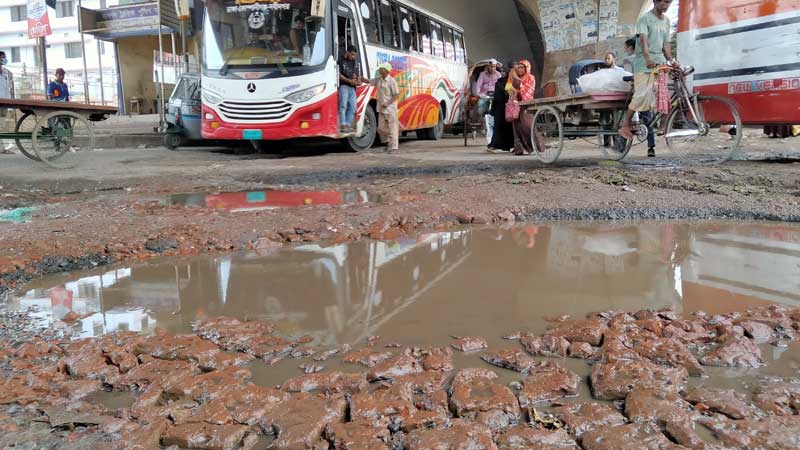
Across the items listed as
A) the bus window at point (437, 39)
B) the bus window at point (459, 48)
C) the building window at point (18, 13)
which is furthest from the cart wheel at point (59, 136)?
the building window at point (18, 13)

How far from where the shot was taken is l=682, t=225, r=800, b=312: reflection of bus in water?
2.74 meters

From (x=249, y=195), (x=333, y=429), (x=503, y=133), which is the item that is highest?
(x=503, y=133)

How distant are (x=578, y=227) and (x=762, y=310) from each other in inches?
73.6

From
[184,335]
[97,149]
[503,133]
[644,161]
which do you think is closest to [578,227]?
[184,335]

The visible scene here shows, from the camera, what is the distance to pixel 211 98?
31.2 feet

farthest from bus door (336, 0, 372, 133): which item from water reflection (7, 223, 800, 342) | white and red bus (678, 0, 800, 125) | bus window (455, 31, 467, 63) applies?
water reflection (7, 223, 800, 342)

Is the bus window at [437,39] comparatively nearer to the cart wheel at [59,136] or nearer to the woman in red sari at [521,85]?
the woman in red sari at [521,85]

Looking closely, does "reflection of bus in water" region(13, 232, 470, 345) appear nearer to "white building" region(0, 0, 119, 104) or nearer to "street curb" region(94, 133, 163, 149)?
"street curb" region(94, 133, 163, 149)

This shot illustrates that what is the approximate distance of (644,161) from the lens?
7.26 metres

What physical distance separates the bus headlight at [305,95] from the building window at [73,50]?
38580 millimetres

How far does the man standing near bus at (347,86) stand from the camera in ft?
31.8

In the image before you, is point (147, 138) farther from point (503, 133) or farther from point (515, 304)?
point (515, 304)

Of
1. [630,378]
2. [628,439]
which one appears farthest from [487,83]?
[628,439]

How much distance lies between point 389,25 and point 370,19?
790 millimetres
